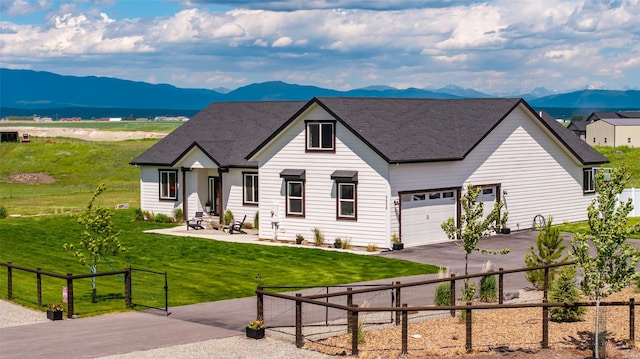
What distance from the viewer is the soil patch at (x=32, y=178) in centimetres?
8638

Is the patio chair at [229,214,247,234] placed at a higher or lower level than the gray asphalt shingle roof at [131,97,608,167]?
lower

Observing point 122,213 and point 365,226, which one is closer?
point 365,226

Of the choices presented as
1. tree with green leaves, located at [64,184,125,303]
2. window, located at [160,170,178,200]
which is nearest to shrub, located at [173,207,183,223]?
window, located at [160,170,178,200]

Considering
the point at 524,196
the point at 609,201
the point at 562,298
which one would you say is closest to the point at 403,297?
the point at 562,298

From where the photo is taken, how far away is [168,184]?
49156mm

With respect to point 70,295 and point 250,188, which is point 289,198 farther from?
point 70,295

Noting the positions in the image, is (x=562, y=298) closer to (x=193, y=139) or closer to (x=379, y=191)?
(x=379, y=191)

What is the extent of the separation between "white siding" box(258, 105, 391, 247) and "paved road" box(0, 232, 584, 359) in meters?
12.6

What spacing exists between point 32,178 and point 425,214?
56.8 meters

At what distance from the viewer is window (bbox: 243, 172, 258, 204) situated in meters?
45.6

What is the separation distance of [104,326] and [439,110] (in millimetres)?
25628

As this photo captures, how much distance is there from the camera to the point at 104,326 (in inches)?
912

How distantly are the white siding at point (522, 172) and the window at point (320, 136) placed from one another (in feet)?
12.4

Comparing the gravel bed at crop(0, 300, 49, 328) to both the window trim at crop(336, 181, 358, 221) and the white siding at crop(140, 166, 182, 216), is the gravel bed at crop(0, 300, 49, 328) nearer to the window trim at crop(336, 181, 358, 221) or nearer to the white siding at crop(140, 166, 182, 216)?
the window trim at crop(336, 181, 358, 221)
